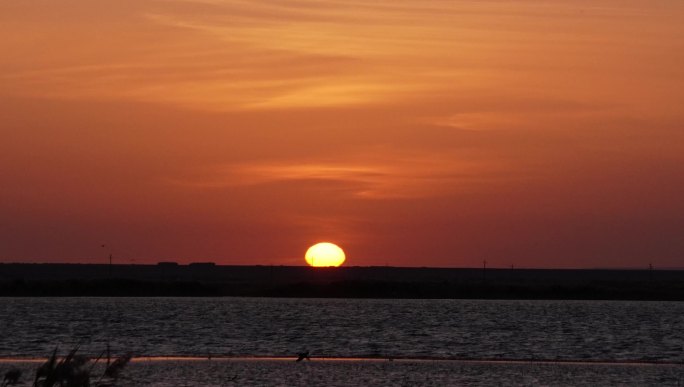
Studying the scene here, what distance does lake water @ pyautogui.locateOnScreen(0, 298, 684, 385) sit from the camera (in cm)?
6053

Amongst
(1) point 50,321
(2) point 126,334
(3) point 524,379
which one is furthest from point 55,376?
(1) point 50,321

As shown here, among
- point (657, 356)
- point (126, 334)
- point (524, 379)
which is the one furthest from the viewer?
point (126, 334)

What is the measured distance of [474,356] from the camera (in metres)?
74.9

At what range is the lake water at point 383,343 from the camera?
6053 centimetres

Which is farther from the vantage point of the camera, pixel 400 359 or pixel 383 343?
pixel 383 343

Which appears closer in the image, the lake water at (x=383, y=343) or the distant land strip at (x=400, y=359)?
the lake water at (x=383, y=343)

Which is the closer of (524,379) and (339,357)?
(524,379)

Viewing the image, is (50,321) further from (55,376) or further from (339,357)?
(55,376)

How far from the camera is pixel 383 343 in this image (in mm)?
87812

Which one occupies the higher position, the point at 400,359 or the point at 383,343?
the point at 383,343

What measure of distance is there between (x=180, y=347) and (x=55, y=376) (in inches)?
2410

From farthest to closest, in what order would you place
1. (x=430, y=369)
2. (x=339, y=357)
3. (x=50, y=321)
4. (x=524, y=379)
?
(x=50, y=321)
(x=339, y=357)
(x=430, y=369)
(x=524, y=379)

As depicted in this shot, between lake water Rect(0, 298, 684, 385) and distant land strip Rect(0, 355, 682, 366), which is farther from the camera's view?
distant land strip Rect(0, 355, 682, 366)

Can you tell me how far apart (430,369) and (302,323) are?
61866 millimetres
